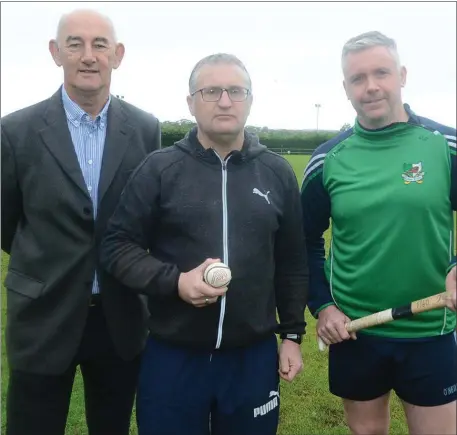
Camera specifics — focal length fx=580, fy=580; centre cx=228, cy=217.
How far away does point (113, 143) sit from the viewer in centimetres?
293

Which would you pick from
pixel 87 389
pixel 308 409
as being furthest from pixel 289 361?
pixel 308 409

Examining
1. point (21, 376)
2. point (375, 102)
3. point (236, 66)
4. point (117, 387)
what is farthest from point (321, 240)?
point (21, 376)

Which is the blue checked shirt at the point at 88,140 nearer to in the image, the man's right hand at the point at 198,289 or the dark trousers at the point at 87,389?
the dark trousers at the point at 87,389

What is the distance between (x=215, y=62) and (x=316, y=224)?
1023 mm

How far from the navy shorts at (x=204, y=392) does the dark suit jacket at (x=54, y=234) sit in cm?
38

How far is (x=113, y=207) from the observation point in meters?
2.89

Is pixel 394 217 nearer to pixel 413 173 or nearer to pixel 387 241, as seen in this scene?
pixel 387 241

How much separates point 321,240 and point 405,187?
662 mm

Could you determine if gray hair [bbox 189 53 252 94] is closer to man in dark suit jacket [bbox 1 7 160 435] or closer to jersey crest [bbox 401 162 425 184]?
man in dark suit jacket [bbox 1 7 160 435]

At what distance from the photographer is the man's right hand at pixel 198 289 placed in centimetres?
241

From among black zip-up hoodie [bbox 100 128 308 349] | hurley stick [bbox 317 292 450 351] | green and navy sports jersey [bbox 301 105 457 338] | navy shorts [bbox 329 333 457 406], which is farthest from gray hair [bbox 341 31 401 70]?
navy shorts [bbox 329 333 457 406]

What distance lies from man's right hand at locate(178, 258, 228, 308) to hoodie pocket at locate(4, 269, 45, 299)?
2.59 feet

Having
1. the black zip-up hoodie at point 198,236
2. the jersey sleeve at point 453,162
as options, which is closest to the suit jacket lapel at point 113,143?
the black zip-up hoodie at point 198,236

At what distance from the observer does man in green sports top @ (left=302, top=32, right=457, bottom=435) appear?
2.67m
